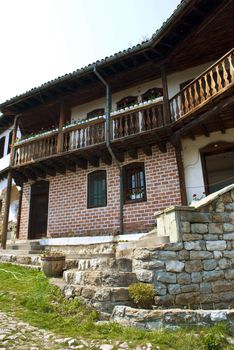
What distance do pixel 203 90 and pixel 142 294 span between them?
4958 millimetres

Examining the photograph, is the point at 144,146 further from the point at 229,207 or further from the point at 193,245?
the point at 193,245

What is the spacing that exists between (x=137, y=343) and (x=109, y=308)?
2.81 ft

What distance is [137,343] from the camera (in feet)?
9.66

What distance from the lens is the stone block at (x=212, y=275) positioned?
419 cm

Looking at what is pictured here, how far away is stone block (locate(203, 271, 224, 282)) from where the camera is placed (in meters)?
4.19

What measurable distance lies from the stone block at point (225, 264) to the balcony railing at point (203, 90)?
139 inches

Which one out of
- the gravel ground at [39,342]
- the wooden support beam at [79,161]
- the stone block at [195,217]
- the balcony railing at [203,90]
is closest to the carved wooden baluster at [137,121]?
the balcony railing at [203,90]

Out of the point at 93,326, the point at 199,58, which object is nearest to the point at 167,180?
the point at 199,58

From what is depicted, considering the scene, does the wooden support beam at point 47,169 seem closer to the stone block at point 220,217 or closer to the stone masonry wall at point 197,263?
the stone masonry wall at point 197,263

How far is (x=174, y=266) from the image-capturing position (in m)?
4.09

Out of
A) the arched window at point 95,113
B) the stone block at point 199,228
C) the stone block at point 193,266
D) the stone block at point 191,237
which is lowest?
the stone block at point 193,266

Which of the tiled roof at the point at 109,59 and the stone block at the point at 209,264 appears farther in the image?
the tiled roof at the point at 109,59

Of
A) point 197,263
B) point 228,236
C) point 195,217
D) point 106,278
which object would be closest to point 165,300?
point 197,263

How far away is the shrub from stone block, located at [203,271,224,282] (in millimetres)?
926
